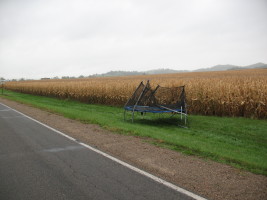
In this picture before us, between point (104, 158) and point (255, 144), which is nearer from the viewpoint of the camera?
point (104, 158)

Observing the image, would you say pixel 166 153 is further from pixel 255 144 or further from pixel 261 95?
pixel 261 95

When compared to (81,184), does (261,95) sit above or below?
above

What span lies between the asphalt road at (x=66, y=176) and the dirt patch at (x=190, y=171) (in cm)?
46

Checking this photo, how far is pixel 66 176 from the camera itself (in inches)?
207

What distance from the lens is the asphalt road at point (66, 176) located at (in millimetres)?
4406

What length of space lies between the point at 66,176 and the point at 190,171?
2513mm

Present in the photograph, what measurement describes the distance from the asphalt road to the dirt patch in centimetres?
46

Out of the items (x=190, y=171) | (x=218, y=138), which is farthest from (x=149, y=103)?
(x=190, y=171)

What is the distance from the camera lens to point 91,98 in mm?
24234

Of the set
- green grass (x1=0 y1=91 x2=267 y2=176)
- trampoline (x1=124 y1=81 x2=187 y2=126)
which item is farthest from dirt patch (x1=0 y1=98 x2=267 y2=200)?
trampoline (x1=124 y1=81 x2=187 y2=126)

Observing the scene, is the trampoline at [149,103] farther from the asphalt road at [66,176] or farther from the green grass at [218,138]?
the asphalt road at [66,176]

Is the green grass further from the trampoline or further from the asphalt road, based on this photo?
the asphalt road

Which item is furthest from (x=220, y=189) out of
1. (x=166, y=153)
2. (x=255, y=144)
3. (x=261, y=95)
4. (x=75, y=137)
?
(x=261, y=95)

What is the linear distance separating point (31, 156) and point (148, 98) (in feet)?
24.5
